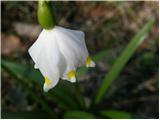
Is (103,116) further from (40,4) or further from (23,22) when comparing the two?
(23,22)

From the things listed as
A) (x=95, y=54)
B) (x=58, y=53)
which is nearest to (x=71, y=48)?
(x=58, y=53)

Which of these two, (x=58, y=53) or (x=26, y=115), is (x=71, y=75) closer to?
(x=58, y=53)

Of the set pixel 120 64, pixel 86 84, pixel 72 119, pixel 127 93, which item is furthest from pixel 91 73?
pixel 72 119

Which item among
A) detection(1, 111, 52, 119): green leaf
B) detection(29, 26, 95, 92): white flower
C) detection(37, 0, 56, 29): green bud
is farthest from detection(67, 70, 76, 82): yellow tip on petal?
detection(1, 111, 52, 119): green leaf

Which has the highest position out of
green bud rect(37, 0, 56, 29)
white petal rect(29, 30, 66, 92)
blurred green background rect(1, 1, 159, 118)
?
green bud rect(37, 0, 56, 29)

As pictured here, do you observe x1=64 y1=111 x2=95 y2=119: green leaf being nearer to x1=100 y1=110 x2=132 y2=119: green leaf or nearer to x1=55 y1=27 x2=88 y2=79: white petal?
x1=100 y1=110 x2=132 y2=119: green leaf

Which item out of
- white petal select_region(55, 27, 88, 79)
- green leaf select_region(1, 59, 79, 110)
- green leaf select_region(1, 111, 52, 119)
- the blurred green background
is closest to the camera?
white petal select_region(55, 27, 88, 79)

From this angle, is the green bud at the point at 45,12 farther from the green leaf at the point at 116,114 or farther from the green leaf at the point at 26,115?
the green leaf at the point at 116,114

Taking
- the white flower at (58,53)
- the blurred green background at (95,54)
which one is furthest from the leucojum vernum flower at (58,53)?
the blurred green background at (95,54)
